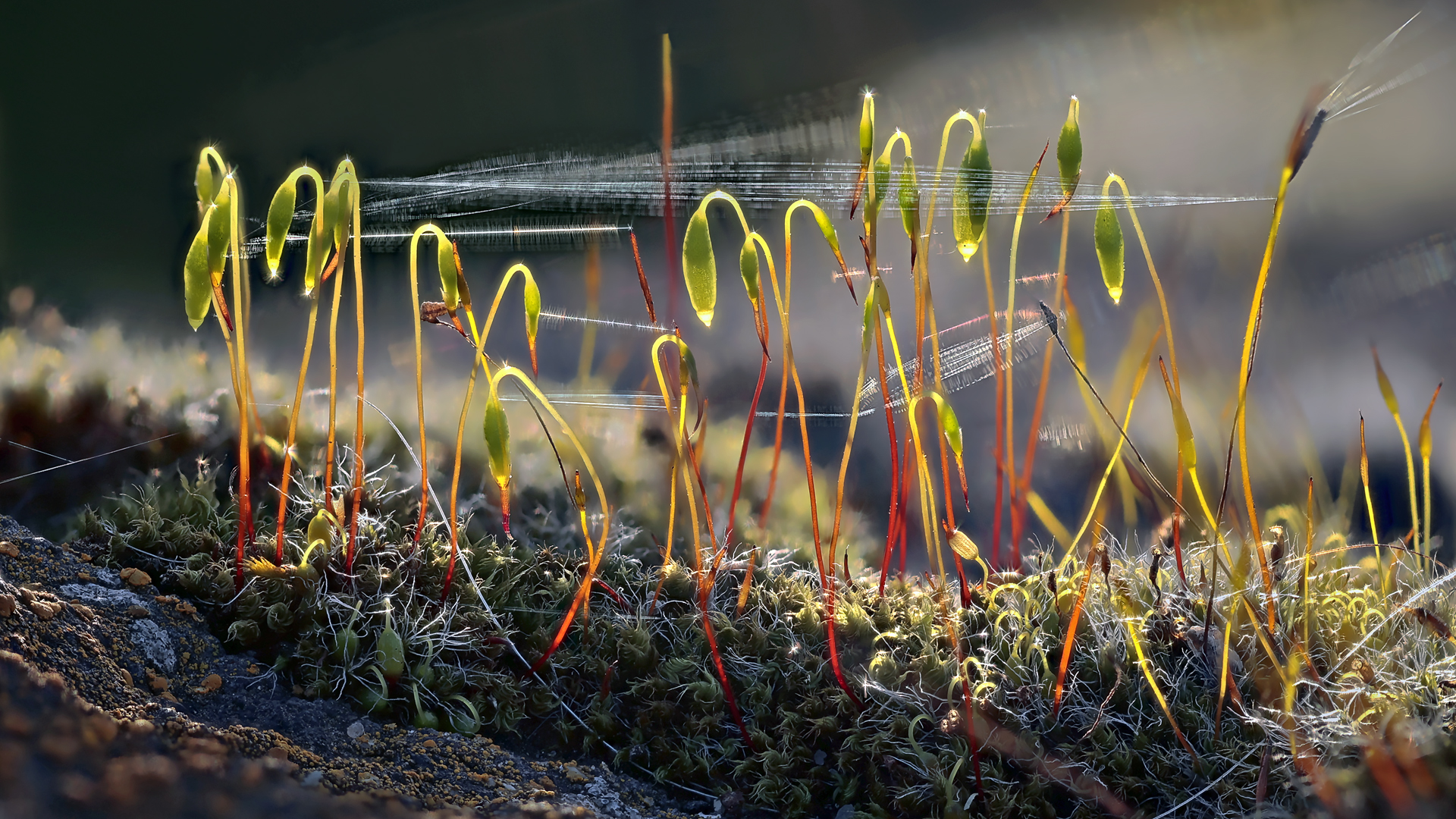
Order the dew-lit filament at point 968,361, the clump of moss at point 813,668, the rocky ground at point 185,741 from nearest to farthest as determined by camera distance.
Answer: the rocky ground at point 185,741
the clump of moss at point 813,668
the dew-lit filament at point 968,361

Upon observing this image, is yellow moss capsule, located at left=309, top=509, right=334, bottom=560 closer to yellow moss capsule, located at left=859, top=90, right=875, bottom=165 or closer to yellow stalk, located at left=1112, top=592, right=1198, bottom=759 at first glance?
yellow moss capsule, located at left=859, top=90, right=875, bottom=165

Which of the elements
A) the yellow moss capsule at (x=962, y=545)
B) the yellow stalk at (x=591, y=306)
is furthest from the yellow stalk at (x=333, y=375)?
the yellow moss capsule at (x=962, y=545)

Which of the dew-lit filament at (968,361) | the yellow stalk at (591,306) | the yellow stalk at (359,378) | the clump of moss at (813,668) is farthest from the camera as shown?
the yellow stalk at (591,306)

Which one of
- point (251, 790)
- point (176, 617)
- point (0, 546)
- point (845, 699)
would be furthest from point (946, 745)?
point (0, 546)

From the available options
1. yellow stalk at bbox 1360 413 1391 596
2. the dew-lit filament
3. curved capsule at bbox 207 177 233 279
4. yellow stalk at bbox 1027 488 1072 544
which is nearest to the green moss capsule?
curved capsule at bbox 207 177 233 279

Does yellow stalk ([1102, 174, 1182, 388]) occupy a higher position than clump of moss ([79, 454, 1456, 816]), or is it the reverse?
yellow stalk ([1102, 174, 1182, 388])

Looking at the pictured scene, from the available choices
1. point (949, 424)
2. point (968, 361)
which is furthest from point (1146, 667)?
point (968, 361)

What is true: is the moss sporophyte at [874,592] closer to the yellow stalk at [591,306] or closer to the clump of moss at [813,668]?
the clump of moss at [813,668]

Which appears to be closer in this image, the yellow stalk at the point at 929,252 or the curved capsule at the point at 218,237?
the curved capsule at the point at 218,237
